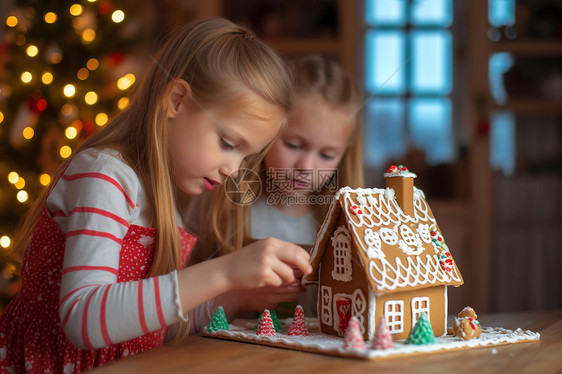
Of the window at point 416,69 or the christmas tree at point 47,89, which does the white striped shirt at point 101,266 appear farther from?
the window at point 416,69

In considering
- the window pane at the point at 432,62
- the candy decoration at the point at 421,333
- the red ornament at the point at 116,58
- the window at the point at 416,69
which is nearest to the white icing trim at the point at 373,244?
the candy decoration at the point at 421,333

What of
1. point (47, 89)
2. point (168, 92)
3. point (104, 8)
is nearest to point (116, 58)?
point (104, 8)

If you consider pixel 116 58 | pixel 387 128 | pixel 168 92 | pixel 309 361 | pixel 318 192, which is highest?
pixel 116 58

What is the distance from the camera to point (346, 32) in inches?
121

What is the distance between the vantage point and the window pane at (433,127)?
121 inches

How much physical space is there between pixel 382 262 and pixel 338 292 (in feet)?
0.33

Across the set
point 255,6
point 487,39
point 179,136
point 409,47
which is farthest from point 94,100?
point 487,39

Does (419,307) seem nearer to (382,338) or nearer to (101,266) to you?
(382,338)

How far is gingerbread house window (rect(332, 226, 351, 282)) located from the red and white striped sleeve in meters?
0.24

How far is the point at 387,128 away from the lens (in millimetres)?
3070

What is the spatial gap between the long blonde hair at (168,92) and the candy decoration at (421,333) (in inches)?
16.1

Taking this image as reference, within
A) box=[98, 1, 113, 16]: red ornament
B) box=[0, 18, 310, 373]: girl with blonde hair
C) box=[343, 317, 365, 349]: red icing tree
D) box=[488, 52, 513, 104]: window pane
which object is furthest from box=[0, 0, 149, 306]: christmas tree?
box=[488, 52, 513, 104]: window pane

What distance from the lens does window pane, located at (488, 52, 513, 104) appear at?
3.06 metres

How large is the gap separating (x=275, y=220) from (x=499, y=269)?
6.68ft
